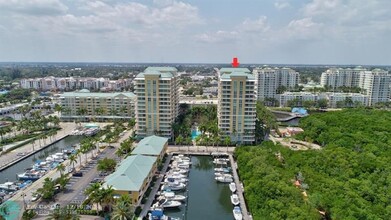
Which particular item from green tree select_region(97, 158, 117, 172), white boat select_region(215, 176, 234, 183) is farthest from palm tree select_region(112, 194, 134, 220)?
white boat select_region(215, 176, 234, 183)

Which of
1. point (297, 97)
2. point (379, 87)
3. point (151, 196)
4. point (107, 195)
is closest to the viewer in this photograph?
point (107, 195)

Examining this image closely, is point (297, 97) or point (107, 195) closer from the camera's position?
point (107, 195)

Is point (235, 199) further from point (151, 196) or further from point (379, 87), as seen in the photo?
point (379, 87)

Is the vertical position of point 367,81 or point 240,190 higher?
point 367,81

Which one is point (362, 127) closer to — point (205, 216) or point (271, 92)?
point (205, 216)

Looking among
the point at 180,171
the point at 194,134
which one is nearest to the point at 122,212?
the point at 180,171

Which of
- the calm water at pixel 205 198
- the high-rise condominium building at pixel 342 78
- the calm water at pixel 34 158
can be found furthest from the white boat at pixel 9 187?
the high-rise condominium building at pixel 342 78

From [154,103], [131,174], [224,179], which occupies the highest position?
[154,103]
